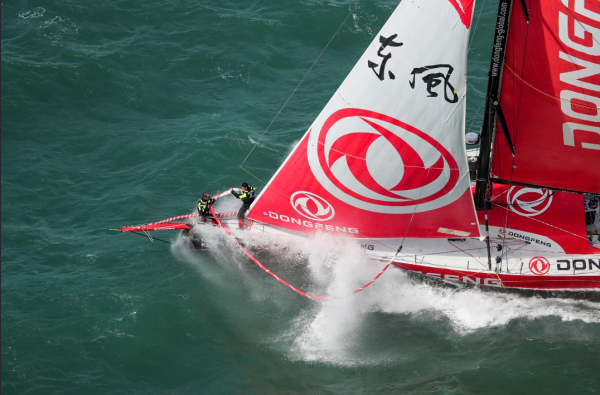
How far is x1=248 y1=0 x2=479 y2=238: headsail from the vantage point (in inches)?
680

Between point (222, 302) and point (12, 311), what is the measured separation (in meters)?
7.63

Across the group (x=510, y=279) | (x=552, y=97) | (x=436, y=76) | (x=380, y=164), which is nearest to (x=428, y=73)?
(x=436, y=76)

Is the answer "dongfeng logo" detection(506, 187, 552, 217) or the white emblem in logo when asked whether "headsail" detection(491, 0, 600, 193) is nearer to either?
"dongfeng logo" detection(506, 187, 552, 217)

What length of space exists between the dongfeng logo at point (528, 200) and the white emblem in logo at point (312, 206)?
275 inches

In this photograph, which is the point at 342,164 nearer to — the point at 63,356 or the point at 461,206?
the point at 461,206

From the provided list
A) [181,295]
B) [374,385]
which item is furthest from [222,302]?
[374,385]

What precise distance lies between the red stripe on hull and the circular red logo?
186 mm

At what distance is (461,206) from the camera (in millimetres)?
20312

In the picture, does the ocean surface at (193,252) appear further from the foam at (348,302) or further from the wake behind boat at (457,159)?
the wake behind boat at (457,159)

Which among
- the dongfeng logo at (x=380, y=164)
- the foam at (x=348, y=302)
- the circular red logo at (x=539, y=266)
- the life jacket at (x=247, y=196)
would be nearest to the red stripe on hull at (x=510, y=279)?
the circular red logo at (x=539, y=266)

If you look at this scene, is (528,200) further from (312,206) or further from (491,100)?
(312,206)

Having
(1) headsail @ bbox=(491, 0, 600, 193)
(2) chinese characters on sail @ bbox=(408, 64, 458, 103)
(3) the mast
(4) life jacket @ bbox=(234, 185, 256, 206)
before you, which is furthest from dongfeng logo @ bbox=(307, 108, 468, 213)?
(4) life jacket @ bbox=(234, 185, 256, 206)

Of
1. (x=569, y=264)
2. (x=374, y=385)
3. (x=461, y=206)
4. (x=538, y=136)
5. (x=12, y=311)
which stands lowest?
(x=12, y=311)

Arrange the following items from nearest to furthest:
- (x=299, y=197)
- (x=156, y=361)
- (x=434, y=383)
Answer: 1. (x=434, y=383)
2. (x=156, y=361)
3. (x=299, y=197)
